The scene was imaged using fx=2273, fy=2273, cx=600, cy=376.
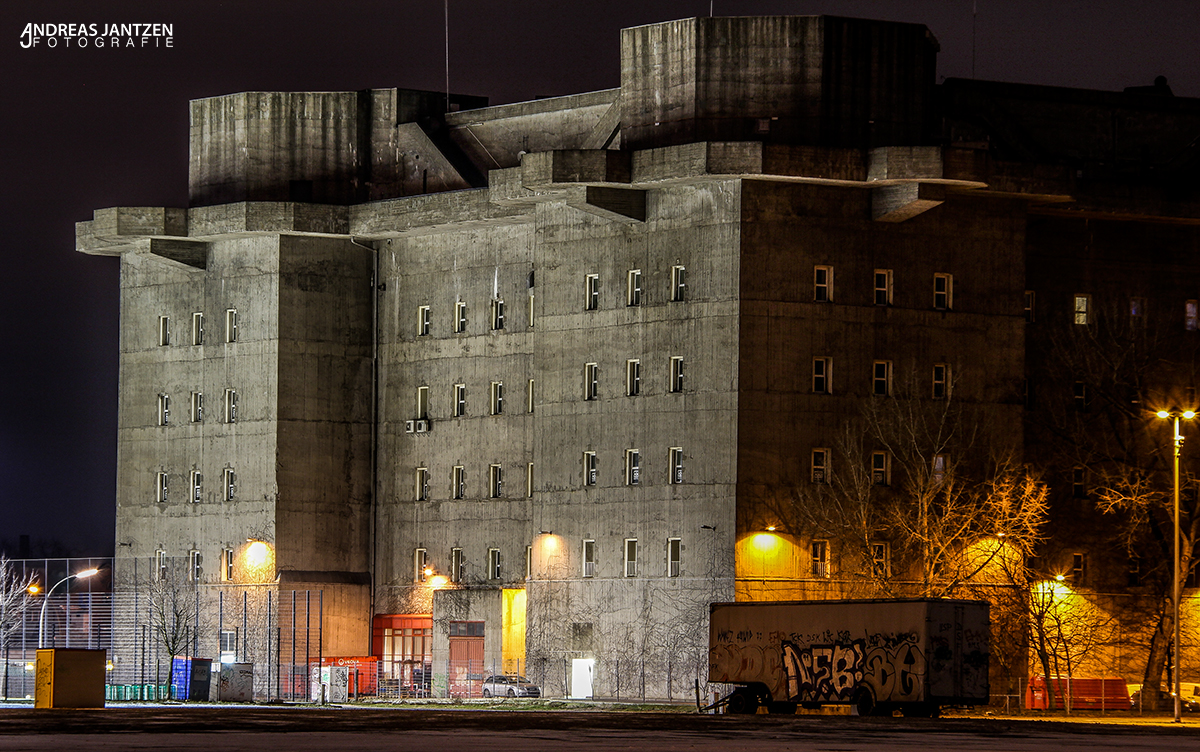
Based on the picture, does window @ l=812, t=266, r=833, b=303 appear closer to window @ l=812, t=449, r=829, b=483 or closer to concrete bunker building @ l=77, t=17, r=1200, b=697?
concrete bunker building @ l=77, t=17, r=1200, b=697

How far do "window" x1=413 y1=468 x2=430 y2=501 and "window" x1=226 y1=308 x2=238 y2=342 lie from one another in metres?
9.90

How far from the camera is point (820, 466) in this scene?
272 ft

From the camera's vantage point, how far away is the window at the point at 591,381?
8650 centimetres

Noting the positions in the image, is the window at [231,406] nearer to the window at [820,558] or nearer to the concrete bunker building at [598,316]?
the concrete bunker building at [598,316]

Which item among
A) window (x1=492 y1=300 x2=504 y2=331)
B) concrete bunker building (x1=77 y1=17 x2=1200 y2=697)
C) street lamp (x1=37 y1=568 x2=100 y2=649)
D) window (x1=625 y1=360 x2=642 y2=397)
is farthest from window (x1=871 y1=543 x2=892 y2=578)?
street lamp (x1=37 y1=568 x2=100 y2=649)

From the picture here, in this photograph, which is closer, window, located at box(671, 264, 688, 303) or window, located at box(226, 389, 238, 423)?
window, located at box(671, 264, 688, 303)

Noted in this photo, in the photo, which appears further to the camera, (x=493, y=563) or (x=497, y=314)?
(x=493, y=563)

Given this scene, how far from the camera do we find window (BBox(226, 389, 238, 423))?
98.9 metres

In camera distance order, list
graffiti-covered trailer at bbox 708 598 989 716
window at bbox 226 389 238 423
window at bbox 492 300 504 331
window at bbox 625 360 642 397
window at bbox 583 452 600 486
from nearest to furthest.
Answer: graffiti-covered trailer at bbox 708 598 989 716 → window at bbox 625 360 642 397 → window at bbox 583 452 600 486 → window at bbox 492 300 504 331 → window at bbox 226 389 238 423

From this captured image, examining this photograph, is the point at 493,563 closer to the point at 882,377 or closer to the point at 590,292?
the point at 590,292

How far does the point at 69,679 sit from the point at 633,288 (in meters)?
27.3

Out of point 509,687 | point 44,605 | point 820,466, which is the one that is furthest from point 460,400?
point 820,466

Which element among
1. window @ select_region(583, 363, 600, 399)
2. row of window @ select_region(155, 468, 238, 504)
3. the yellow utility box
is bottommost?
the yellow utility box

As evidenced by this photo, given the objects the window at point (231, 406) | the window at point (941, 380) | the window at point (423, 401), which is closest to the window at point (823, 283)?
the window at point (941, 380)
